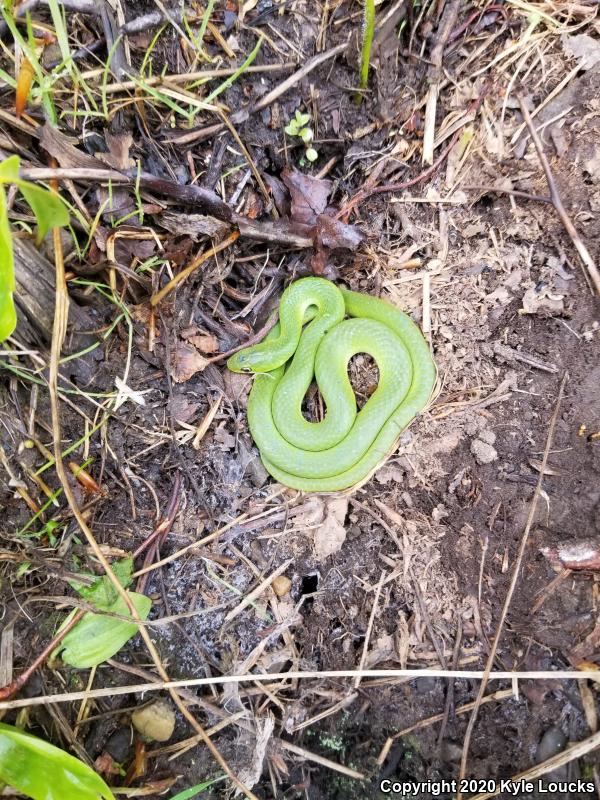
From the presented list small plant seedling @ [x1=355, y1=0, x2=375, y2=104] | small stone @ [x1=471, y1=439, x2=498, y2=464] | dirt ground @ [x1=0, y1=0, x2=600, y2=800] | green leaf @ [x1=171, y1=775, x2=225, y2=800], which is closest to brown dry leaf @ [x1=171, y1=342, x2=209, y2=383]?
dirt ground @ [x1=0, y1=0, x2=600, y2=800]

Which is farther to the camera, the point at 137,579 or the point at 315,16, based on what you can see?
the point at 315,16

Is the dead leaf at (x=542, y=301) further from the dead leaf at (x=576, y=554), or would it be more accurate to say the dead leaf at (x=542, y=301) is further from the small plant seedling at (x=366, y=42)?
the small plant seedling at (x=366, y=42)

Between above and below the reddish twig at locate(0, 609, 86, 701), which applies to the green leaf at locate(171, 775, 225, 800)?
below

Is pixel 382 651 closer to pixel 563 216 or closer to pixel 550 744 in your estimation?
pixel 550 744

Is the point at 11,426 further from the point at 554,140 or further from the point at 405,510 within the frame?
the point at 554,140

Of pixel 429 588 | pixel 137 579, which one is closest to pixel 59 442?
pixel 137 579

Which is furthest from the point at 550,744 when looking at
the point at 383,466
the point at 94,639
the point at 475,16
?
the point at 475,16

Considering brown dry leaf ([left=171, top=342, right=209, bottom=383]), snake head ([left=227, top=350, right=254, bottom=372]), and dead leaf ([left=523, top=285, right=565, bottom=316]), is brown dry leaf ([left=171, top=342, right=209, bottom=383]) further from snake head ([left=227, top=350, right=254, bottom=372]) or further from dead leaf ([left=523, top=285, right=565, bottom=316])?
dead leaf ([left=523, top=285, right=565, bottom=316])
